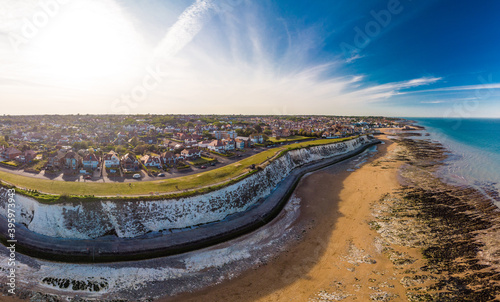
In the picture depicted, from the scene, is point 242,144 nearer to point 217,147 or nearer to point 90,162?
point 217,147

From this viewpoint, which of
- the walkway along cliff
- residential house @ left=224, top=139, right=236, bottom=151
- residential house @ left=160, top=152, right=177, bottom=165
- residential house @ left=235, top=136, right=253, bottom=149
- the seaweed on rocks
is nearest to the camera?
the seaweed on rocks

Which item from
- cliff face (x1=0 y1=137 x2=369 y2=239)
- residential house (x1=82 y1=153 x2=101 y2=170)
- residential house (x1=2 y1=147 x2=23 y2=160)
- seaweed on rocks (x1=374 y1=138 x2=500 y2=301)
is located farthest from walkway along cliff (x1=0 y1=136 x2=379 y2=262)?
residential house (x1=2 y1=147 x2=23 y2=160)

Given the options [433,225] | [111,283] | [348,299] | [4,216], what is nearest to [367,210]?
[433,225]

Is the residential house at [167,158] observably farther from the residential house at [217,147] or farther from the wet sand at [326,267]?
the wet sand at [326,267]

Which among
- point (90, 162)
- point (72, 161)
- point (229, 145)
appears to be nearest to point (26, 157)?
point (72, 161)

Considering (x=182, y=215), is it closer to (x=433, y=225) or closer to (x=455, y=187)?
(x=433, y=225)

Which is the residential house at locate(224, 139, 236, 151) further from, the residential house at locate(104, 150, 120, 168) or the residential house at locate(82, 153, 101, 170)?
the residential house at locate(82, 153, 101, 170)
